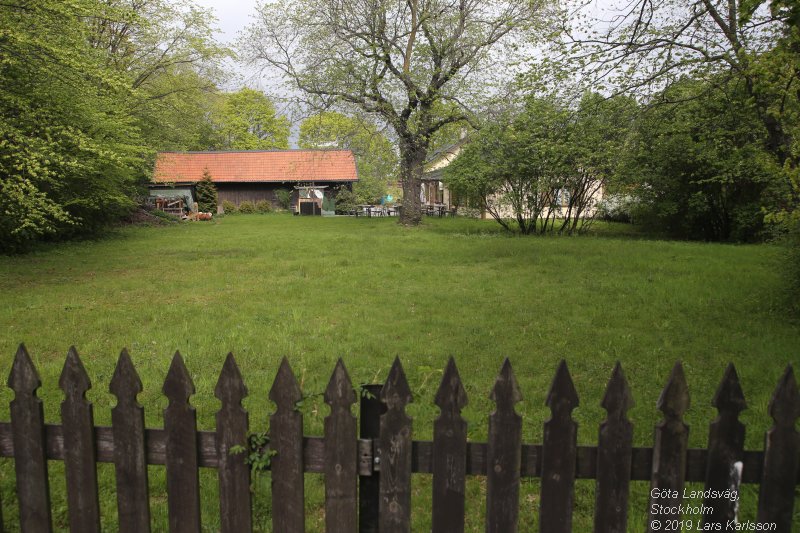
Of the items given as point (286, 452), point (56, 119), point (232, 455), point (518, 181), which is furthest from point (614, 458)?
point (518, 181)

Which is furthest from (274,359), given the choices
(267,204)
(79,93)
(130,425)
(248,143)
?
(248,143)

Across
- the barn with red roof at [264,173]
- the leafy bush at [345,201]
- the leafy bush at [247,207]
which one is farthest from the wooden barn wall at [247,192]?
the leafy bush at [345,201]

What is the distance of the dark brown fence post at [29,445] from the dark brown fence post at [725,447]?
8.45ft

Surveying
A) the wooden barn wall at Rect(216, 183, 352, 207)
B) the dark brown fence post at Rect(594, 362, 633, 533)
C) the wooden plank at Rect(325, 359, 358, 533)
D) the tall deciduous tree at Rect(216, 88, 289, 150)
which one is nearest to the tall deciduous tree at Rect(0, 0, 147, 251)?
the wooden plank at Rect(325, 359, 358, 533)

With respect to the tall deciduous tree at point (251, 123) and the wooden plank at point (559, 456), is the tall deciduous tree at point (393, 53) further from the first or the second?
the tall deciduous tree at point (251, 123)

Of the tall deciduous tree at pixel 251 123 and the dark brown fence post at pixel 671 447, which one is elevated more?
the tall deciduous tree at pixel 251 123

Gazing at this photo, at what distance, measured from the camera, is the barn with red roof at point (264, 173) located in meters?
44.5

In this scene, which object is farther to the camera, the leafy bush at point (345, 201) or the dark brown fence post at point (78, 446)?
the leafy bush at point (345, 201)

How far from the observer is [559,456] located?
2.15 meters

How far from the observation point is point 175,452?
2324 mm

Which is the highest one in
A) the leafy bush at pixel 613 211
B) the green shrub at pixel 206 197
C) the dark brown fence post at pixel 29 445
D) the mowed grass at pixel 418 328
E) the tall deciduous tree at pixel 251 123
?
the tall deciduous tree at pixel 251 123

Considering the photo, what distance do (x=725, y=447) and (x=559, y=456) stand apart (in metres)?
0.59

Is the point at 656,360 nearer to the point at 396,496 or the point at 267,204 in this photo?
the point at 396,496

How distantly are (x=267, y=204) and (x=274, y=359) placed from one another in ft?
133
